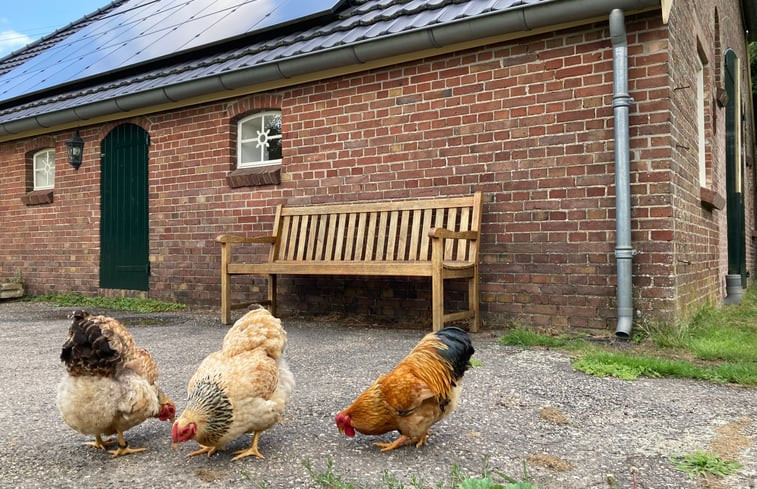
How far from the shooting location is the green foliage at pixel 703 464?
2.01 m

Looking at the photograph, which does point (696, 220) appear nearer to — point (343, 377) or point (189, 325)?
point (343, 377)

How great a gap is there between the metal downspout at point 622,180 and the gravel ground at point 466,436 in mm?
773

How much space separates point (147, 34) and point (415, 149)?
592 cm

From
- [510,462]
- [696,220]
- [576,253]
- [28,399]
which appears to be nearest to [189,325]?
[28,399]

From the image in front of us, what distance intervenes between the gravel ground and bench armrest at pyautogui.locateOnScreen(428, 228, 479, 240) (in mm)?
1013

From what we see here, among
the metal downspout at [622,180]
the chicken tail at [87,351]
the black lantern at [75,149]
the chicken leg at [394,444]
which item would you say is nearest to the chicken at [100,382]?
the chicken tail at [87,351]

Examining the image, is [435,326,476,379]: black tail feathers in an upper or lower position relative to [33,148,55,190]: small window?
lower

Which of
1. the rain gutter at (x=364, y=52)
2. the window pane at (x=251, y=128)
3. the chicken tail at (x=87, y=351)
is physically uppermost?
the rain gutter at (x=364, y=52)

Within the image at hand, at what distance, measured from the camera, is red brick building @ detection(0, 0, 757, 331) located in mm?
4508

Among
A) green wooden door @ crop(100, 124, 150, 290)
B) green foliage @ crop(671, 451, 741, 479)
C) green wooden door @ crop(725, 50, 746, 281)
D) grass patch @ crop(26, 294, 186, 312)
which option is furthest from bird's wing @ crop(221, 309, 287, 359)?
green wooden door @ crop(725, 50, 746, 281)

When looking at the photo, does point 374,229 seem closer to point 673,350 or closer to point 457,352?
point 673,350

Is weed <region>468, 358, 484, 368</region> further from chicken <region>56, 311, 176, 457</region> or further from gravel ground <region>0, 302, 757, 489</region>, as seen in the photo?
chicken <region>56, 311, 176, 457</region>

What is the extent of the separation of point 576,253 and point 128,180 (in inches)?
235

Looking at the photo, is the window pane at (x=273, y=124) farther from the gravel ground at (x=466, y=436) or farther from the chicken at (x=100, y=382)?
the chicken at (x=100, y=382)
